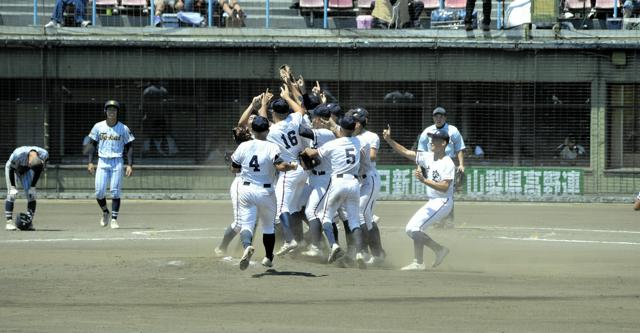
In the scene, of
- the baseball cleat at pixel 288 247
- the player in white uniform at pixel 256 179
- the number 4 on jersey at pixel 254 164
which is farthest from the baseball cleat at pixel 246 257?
the baseball cleat at pixel 288 247

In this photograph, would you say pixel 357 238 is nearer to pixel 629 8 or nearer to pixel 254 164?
pixel 254 164

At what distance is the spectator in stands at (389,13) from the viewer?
28.0 meters

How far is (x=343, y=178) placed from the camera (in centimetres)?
1346

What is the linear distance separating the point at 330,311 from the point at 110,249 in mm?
5913

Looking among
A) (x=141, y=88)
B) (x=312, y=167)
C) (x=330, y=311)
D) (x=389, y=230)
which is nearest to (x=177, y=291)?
(x=330, y=311)

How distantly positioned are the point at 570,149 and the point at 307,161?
15.6m

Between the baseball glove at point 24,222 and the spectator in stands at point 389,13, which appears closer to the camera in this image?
the baseball glove at point 24,222

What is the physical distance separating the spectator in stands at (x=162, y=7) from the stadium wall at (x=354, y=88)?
572 millimetres

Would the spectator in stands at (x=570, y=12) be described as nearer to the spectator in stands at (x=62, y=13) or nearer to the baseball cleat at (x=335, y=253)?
the spectator in stands at (x=62, y=13)

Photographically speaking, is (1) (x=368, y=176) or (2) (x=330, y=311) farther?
(1) (x=368, y=176)

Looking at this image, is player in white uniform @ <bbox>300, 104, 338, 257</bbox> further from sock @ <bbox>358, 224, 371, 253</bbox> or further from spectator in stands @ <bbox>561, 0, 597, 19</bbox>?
spectator in stands @ <bbox>561, 0, 597, 19</bbox>

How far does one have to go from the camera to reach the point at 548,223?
20.9 m

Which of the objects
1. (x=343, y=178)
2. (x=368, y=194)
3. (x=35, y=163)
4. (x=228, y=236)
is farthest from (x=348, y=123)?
(x=35, y=163)

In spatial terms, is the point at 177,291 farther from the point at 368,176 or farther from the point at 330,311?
the point at 368,176
